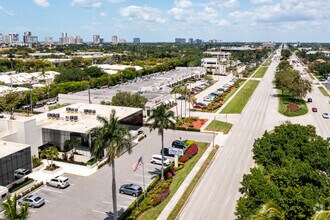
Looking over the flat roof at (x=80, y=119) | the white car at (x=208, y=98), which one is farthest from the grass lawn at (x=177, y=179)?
the white car at (x=208, y=98)

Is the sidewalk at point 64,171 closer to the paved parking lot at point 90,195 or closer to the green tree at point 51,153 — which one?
the paved parking lot at point 90,195

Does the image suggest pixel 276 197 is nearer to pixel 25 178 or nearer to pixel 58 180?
pixel 58 180

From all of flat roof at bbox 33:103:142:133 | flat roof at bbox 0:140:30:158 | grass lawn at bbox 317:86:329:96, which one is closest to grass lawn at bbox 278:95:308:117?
grass lawn at bbox 317:86:329:96

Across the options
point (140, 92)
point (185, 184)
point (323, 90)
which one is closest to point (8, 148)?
point (185, 184)

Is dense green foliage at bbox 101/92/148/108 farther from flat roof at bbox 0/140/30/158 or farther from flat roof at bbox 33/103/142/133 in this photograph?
flat roof at bbox 0/140/30/158

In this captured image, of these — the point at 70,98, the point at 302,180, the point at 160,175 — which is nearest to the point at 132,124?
the point at 160,175
